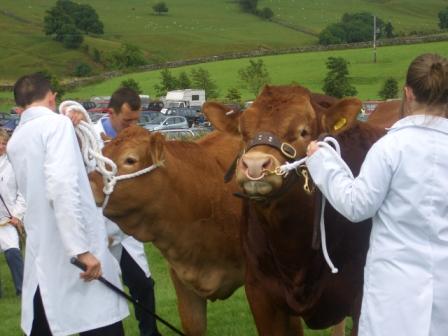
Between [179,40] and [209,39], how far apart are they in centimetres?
441

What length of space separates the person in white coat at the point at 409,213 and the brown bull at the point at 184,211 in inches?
78.4

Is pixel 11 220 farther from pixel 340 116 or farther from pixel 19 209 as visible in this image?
pixel 340 116

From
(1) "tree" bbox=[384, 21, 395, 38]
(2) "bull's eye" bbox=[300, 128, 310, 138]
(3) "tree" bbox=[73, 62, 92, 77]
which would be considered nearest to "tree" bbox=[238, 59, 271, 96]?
(3) "tree" bbox=[73, 62, 92, 77]

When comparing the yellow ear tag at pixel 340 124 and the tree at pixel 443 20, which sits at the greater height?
the yellow ear tag at pixel 340 124

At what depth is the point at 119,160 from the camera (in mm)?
5395

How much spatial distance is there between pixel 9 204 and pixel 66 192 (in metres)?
5.62

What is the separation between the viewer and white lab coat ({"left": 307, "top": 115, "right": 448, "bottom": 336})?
3.37m

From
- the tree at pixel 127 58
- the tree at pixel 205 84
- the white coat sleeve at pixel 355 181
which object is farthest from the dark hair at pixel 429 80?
the tree at pixel 127 58

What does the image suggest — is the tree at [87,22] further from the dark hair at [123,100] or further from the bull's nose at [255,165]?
the bull's nose at [255,165]

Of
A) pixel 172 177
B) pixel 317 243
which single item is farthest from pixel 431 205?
pixel 172 177

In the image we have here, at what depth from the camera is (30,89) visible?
471cm

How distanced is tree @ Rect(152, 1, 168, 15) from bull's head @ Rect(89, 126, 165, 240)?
128121 millimetres

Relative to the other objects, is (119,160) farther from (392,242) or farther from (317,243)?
(392,242)

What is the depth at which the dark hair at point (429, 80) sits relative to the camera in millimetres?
3463
